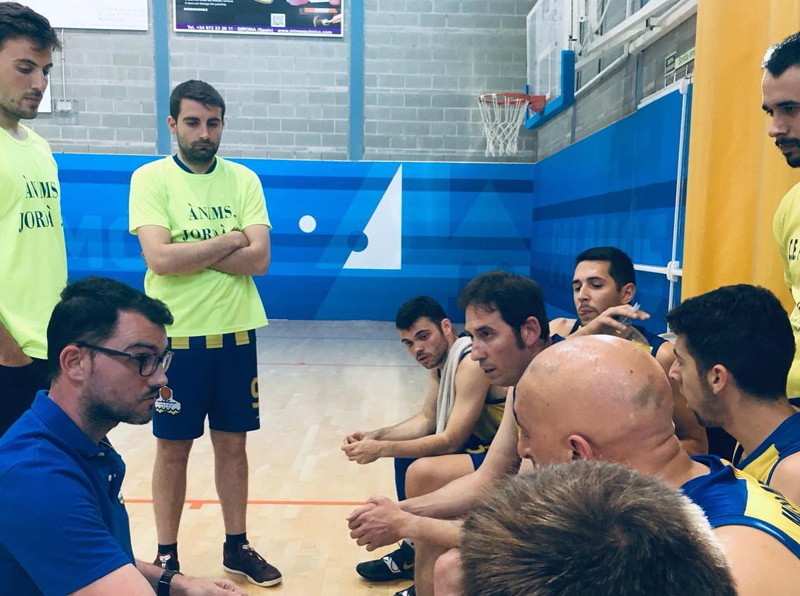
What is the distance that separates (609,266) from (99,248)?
7754mm

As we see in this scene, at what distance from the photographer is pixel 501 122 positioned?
30.2 feet

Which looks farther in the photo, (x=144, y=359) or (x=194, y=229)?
(x=194, y=229)

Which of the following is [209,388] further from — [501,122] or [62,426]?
[501,122]

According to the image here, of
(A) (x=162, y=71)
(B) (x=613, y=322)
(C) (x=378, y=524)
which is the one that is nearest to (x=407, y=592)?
(C) (x=378, y=524)

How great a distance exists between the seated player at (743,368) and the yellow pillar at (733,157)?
1.01 m

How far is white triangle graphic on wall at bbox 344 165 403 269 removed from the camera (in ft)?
30.2

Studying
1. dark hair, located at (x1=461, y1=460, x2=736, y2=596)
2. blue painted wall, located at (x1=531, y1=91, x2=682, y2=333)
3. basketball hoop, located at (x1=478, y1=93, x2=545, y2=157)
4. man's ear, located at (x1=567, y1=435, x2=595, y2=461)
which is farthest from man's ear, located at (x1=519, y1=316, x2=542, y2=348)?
basketball hoop, located at (x1=478, y1=93, x2=545, y2=157)

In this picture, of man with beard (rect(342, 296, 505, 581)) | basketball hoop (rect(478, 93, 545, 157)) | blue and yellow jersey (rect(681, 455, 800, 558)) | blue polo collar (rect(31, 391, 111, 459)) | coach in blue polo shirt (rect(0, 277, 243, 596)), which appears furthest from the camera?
basketball hoop (rect(478, 93, 545, 157))

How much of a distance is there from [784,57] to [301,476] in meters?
3.21

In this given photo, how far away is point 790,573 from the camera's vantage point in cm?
96

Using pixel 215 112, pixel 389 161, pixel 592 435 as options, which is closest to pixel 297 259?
pixel 389 161

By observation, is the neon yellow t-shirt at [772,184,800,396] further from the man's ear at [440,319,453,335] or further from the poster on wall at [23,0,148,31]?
the poster on wall at [23,0,148,31]

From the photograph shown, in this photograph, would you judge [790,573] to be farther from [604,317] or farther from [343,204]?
[343,204]

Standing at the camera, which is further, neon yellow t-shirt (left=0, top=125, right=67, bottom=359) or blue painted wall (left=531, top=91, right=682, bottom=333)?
blue painted wall (left=531, top=91, right=682, bottom=333)
